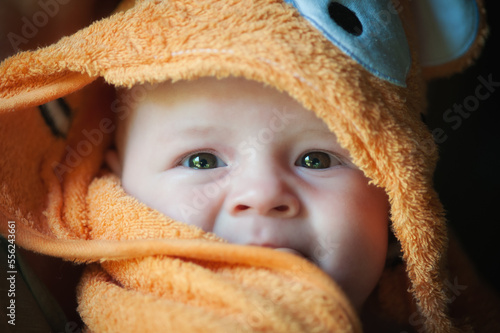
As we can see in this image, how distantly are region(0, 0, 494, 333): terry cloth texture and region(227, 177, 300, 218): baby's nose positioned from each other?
80 mm

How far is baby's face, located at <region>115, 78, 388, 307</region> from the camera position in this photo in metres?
0.80

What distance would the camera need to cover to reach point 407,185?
0.81 meters

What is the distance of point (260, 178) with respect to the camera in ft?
2.63

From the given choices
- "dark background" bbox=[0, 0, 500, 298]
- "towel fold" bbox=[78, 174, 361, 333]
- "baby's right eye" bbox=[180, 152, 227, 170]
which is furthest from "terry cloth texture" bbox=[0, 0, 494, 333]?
"dark background" bbox=[0, 0, 500, 298]

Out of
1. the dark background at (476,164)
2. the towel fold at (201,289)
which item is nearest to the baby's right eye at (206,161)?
the towel fold at (201,289)

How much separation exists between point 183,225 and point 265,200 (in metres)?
0.13

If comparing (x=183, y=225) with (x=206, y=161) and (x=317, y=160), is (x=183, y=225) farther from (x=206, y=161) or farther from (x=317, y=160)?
(x=317, y=160)

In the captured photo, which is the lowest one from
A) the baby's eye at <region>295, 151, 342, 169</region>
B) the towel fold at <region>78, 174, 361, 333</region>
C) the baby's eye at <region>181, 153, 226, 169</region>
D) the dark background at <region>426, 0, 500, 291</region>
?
the dark background at <region>426, 0, 500, 291</region>

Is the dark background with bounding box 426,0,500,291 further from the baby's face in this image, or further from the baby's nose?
the baby's nose

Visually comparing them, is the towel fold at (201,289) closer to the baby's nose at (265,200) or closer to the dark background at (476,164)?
the baby's nose at (265,200)

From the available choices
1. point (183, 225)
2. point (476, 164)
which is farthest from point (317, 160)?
point (476, 164)

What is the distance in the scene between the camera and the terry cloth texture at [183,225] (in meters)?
0.68

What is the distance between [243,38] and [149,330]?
437 millimetres

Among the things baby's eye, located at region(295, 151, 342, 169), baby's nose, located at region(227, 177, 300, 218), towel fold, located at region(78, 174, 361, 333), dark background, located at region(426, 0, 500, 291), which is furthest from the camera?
dark background, located at region(426, 0, 500, 291)
